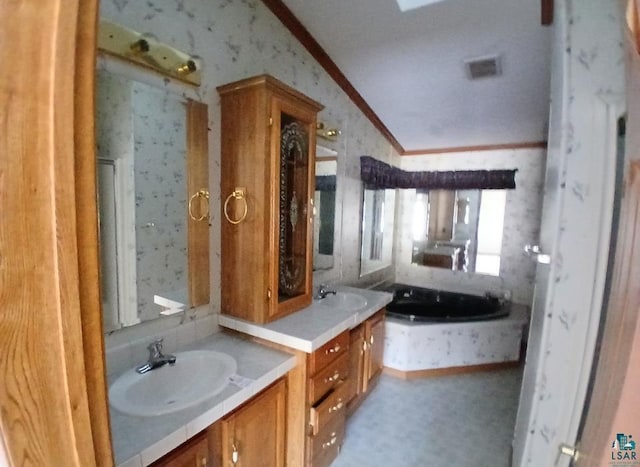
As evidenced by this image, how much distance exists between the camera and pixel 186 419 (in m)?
0.93

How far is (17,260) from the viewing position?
0.36 m

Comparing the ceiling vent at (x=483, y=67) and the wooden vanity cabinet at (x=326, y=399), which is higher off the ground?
the ceiling vent at (x=483, y=67)

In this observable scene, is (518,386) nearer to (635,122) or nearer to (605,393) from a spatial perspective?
(605,393)

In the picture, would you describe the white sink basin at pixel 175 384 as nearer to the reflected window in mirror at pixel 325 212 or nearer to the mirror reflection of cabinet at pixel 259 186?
the mirror reflection of cabinet at pixel 259 186

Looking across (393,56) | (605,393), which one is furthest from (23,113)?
(393,56)

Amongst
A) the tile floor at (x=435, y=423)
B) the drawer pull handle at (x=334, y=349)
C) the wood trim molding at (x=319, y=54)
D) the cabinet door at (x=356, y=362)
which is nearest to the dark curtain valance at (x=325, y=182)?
the wood trim molding at (x=319, y=54)

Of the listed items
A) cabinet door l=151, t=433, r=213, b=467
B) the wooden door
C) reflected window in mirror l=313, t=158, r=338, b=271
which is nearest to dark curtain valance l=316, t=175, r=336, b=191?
reflected window in mirror l=313, t=158, r=338, b=271

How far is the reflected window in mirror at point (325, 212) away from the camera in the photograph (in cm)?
238

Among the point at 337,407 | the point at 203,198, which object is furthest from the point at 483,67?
the point at 337,407

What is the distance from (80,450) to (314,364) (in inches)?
44.0

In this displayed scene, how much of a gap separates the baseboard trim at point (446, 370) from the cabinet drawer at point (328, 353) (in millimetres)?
1183

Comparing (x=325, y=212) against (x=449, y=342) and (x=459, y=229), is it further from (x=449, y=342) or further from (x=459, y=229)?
(x=459, y=229)

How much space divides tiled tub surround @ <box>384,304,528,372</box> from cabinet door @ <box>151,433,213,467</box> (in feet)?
6.27

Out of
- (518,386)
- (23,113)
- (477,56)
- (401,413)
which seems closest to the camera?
(23,113)
